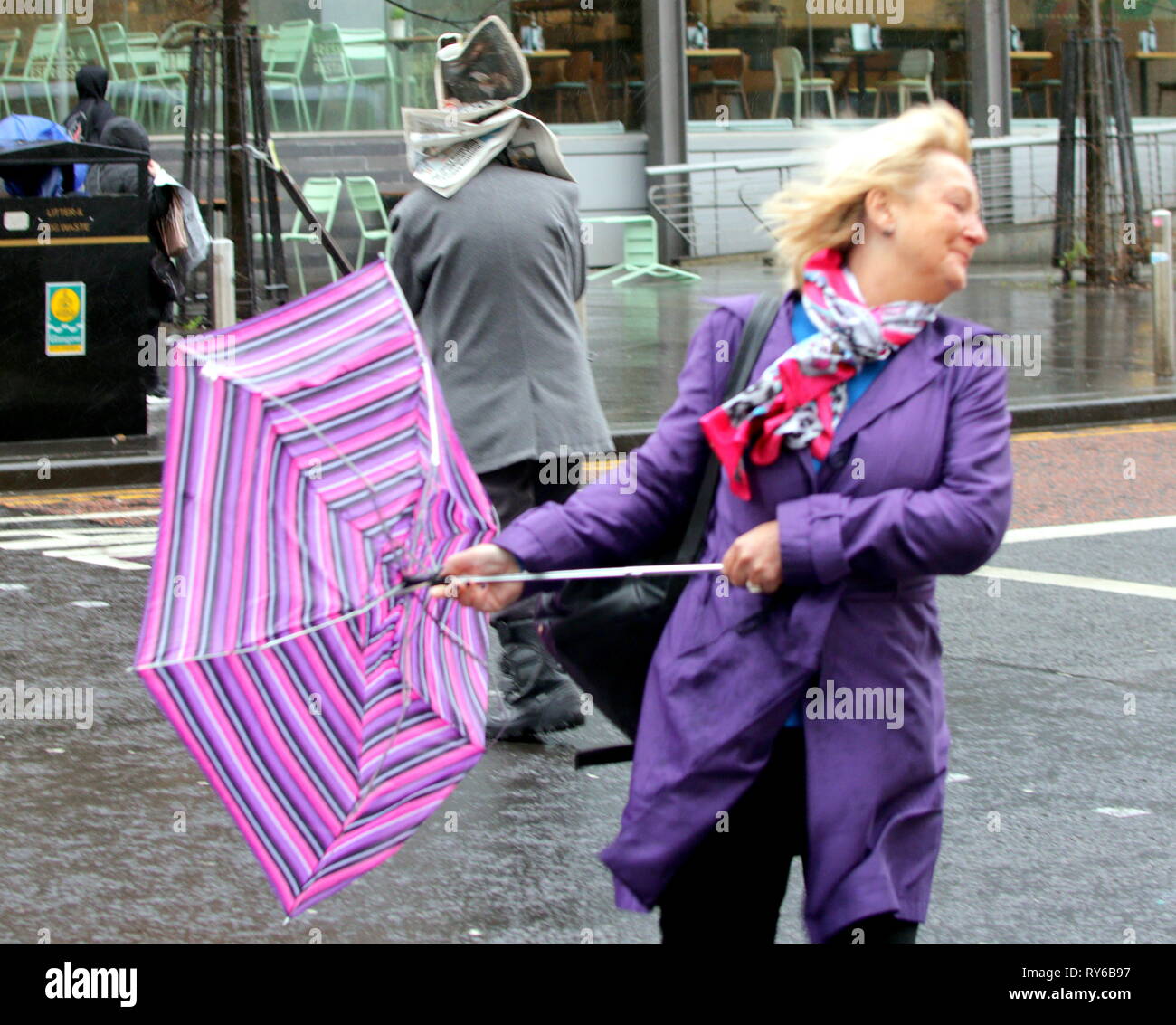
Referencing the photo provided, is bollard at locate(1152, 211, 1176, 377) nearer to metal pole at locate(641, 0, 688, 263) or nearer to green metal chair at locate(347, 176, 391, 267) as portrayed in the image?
green metal chair at locate(347, 176, 391, 267)

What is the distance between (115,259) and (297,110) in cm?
978

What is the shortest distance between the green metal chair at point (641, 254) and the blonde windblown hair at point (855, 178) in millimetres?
18082

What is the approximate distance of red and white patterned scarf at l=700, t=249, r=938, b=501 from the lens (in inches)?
110

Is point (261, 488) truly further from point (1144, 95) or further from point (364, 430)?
point (1144, 95)

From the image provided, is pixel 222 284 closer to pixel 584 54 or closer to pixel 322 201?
pixel 322 201

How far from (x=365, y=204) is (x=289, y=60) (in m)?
2.35

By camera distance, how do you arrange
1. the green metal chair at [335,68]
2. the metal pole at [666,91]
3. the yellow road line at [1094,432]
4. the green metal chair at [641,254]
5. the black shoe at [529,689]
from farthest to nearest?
the metal pole at [666,91]
the green metal chair at [641,254]
the green metal chair at [335,68]
the yellow road line at [1094,432]
the black shoe at [529,689]

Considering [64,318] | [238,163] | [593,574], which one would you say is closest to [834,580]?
[593,574]

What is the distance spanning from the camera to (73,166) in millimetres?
11938

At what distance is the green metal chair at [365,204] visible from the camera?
18.5 m

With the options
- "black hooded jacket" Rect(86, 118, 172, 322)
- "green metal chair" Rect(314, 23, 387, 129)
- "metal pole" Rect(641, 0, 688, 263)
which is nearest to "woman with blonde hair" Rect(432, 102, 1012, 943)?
"black hooded jacket" Rect(86, 118, 172, 322)

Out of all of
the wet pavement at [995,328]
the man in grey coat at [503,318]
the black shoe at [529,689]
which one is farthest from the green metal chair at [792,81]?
the black shoe at [529,689]

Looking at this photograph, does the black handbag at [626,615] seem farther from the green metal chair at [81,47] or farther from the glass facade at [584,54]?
the green metal chair at [81,47]
